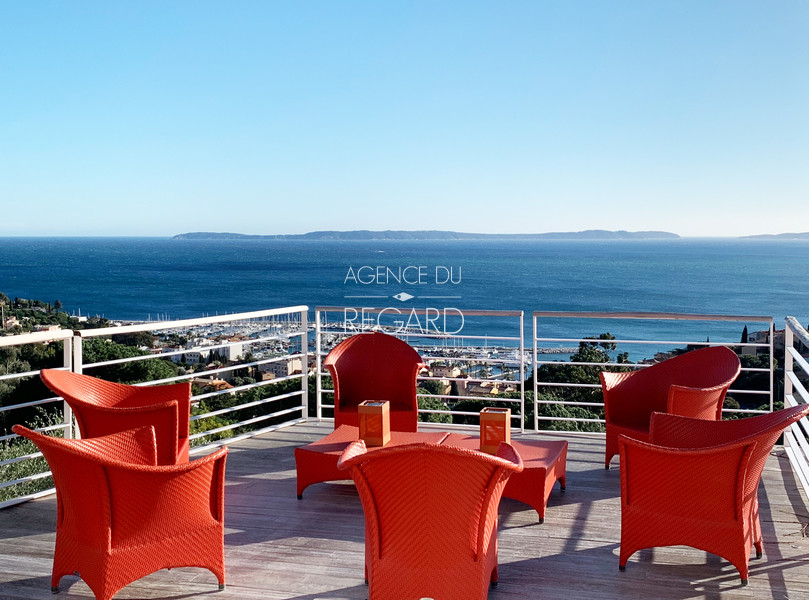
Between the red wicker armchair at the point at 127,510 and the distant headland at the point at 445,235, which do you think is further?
the distant headland at the point at 445,235

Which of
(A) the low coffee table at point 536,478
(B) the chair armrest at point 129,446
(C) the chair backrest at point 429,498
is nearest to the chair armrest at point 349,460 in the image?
(C) the chair backrest at point 429,498

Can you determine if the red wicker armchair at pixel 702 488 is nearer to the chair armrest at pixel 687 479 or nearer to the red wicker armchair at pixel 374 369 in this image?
the chair armrest at pixel 687 479

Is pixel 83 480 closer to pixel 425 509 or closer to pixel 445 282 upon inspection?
pixel 425 509

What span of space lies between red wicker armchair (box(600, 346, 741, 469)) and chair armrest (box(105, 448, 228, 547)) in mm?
2673

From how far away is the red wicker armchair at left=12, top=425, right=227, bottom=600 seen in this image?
2.62 m

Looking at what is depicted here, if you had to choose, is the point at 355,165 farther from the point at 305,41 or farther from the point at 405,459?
the point at 405,459

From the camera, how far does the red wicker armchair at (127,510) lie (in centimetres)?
262

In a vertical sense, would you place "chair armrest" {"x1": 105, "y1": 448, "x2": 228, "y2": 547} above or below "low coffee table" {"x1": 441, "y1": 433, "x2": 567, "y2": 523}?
above

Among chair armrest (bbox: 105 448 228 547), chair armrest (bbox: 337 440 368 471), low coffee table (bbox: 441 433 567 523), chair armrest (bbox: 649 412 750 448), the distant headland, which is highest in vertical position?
the distant headland

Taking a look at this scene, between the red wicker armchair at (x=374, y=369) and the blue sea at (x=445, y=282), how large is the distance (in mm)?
34970

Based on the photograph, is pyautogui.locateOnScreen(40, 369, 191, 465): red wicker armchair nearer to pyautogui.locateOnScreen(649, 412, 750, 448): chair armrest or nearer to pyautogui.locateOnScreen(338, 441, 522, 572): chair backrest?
pyautogui.locateOnScreen(338, 441, 522, 572): chair backrest

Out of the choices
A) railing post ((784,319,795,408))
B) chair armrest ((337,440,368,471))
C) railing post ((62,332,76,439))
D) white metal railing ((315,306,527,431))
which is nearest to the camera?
chair armrest ((337,440,368,471))

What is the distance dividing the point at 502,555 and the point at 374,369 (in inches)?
84.4

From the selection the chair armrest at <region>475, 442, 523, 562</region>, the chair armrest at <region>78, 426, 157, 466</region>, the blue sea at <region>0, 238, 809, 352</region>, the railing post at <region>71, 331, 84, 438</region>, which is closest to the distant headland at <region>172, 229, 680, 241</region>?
the blue sea at <region>0, 238, 809, 352</region>
